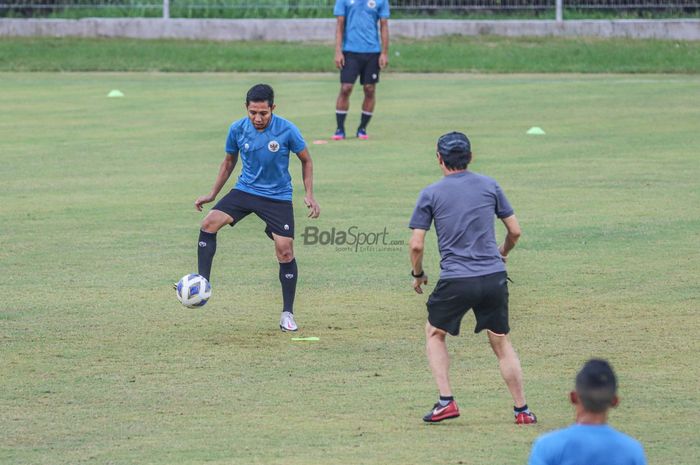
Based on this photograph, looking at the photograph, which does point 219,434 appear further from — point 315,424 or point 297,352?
point 297,352

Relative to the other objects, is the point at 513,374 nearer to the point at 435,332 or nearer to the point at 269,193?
the point at 435,332

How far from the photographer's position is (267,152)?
1102 cm

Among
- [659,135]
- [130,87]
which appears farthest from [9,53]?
[659,135]

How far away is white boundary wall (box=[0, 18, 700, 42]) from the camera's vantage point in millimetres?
34562

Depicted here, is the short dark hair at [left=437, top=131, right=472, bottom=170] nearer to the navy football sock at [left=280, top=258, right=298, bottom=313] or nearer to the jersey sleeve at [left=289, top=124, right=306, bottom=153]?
the jersey sleeve at [left=289, top=124, right=306, bottom=153]

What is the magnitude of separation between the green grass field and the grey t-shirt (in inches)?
39.0

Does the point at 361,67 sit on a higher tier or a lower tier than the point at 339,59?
lower

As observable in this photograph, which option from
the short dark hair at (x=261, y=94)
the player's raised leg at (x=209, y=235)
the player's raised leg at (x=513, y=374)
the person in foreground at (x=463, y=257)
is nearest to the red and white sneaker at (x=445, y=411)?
the person in foreground at (x=463, y=257)

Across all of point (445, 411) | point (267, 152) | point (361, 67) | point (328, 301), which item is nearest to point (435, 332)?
point (445, 411)

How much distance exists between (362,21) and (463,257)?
1391 cm

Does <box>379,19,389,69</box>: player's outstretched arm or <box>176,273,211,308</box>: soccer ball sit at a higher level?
<box>379,19,389,69</box>: player's outstretched arm

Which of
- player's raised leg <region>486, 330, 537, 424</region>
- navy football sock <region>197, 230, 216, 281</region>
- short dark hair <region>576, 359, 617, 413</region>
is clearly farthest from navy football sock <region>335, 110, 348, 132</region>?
short dark hair <region>576, 359, 617, 413</region>

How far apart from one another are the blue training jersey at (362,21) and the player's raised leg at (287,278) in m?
11.0

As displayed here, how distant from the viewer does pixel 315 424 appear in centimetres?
845
